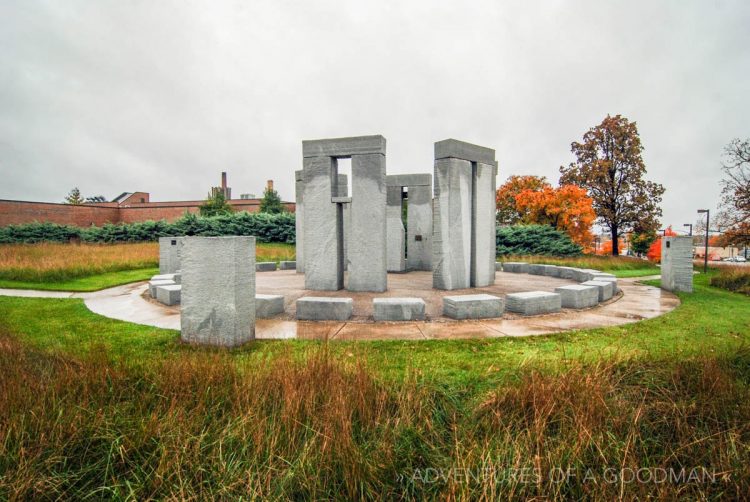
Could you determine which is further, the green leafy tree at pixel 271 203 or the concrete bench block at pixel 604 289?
the green leafy tree at pixel 271 203

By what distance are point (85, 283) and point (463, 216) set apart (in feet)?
40.8

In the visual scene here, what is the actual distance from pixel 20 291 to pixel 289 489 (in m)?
13.0

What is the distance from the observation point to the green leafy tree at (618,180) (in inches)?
1094

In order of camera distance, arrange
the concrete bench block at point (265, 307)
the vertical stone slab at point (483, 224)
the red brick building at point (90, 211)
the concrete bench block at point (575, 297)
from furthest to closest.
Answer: the red brick building at point (90, 211) → the vertical stone slab at point (483, 224) → the concrete bench block at point (575, 297) → the concrete bench block at point (265, 307)

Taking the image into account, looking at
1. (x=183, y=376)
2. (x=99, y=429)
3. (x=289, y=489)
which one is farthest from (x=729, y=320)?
(x=99, y=429)

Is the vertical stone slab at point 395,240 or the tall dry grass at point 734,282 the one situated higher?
the vertical stone slab at point 395,240

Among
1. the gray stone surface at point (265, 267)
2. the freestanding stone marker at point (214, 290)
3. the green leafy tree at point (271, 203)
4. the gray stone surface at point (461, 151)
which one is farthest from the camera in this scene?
the green leafy tree at point (271, 203)

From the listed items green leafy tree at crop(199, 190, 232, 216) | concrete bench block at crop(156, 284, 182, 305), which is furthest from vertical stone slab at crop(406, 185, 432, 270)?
green leafy tree at crop(199, 190, 232, 216)

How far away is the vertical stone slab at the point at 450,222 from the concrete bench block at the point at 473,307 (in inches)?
116

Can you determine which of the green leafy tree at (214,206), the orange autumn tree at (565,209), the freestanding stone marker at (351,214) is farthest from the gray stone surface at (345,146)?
the green leafy tree at (214,206)

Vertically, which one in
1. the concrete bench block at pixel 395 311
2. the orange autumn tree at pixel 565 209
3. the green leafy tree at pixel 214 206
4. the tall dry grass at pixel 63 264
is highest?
the green leafy tree at pixel 214 206

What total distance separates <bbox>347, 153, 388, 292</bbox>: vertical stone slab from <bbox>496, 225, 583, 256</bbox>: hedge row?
54.1 feet

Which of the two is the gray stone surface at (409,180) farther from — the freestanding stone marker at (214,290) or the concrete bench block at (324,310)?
the freestanding stone marker at (214,290)

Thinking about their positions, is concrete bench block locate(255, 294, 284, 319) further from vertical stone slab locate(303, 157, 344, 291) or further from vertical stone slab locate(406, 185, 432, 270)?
vertical stone slab locate(406, 185, 432, 270)
